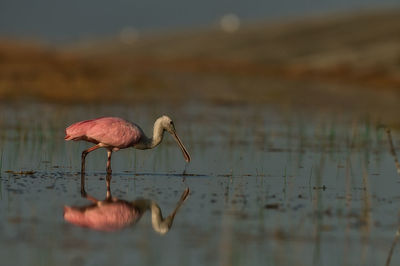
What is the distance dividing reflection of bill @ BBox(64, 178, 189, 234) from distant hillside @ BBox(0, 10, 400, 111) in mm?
14499

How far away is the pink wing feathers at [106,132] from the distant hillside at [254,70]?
12.1m

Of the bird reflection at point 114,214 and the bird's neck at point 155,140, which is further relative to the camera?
the bird's neck at point 155,140

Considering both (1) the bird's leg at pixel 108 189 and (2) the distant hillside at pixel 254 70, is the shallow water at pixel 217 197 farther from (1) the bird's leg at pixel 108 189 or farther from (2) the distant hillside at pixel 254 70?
(2) the distant hillside at pixel 254 70

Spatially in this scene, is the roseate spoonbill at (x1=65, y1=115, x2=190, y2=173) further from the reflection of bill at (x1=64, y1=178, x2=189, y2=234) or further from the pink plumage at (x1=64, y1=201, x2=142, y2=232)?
the pink plumage at (x1=64, y1=201, x2=142, y2=232)

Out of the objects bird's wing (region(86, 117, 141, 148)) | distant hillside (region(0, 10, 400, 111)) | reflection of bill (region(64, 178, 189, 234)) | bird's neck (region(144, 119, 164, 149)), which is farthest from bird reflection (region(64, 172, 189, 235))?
distant hillside (region(0, 10, 400, 111))

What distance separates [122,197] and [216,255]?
8.57 ft

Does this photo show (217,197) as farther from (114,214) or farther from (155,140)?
(155,140)

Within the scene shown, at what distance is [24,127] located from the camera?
15773mm

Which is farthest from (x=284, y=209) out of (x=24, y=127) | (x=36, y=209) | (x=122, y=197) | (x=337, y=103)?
(x=337, y=103)

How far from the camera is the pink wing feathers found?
421 inches

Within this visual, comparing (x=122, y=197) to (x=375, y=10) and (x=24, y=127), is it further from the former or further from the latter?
(x=375, y=10)

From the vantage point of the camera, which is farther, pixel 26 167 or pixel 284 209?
pixel 26 167

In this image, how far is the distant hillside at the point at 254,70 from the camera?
26.8m

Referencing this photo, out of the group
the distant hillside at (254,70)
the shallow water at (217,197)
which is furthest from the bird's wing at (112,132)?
the distant hillside at (254,70)
